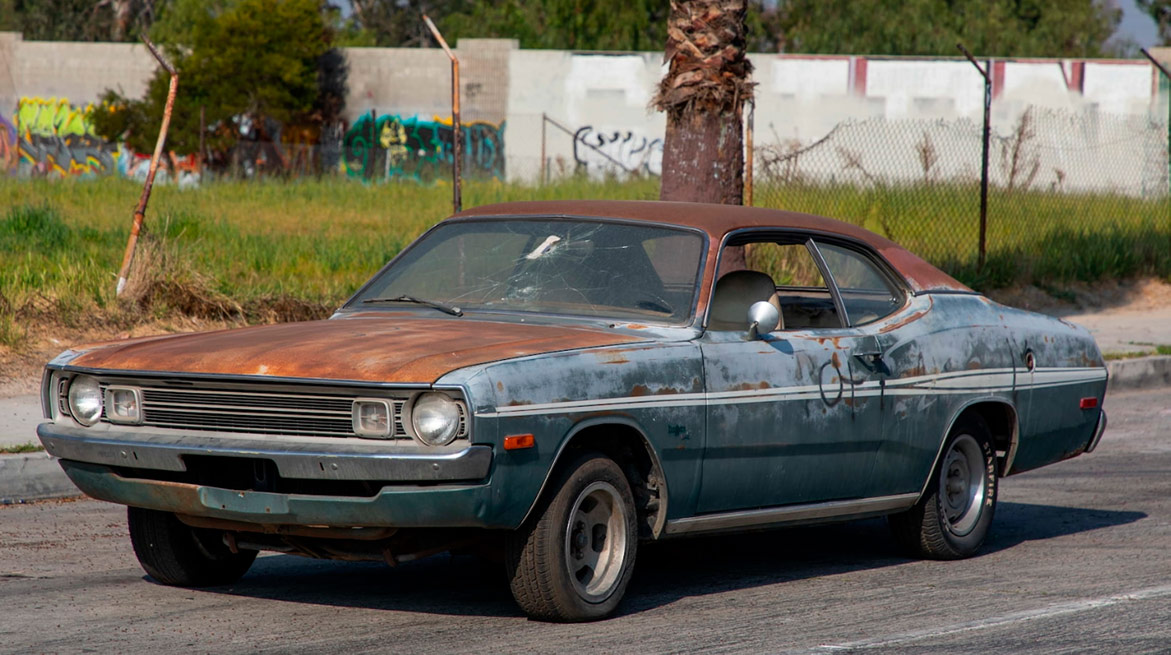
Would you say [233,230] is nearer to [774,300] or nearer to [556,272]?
[556,272]

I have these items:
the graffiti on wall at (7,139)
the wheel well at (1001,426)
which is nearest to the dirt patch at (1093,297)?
the wheel well at (1001,426)

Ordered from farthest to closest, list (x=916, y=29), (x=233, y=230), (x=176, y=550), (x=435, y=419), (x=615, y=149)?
(x=916, y=29) → (x=615, y=149) → (x=233, y=230) → (x=176, y=550) → (x=435, y=419)

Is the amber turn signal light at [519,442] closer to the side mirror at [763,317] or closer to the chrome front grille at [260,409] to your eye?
the chrome front grille at [260,409]

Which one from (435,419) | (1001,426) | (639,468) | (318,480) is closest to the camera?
(435,419)

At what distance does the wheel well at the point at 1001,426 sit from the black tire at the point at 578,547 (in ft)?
7.18

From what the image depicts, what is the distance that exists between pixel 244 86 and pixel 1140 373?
33772mm

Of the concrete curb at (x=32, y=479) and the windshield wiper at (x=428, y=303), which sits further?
the concrete curb at (x=32, y=479)

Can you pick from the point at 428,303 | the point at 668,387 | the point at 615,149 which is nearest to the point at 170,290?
the point at 428,303

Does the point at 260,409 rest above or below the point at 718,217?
below

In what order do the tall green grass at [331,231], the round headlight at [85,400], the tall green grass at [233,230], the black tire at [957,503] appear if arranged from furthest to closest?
the tall green grass at [331,231] < the tall green grass at [233,230] < the black tire at [957,503] < the round headlight at [85,400]

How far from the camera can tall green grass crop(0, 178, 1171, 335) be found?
1283cm

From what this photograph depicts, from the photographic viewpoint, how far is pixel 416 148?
4391 centimetres

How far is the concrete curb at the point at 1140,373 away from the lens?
13.3 meters

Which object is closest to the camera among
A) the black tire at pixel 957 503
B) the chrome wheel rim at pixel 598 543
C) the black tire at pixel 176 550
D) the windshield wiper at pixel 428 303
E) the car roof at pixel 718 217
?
the chrome wheel rim at pixel 598 543
